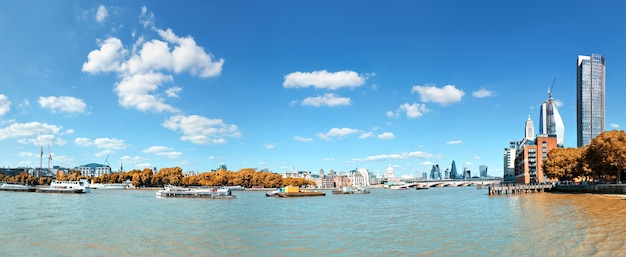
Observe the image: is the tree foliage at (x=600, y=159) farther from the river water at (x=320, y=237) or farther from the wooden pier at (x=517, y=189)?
the river water at (x=320, y=237)

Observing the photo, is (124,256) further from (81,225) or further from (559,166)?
(559,166)

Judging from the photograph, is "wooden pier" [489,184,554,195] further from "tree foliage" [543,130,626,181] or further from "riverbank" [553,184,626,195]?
"tree foliage" [543,130,626,181]

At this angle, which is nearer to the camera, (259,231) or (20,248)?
(20,248)

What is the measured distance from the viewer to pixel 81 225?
144 ft

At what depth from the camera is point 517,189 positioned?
12712cm

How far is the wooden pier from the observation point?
122 metres

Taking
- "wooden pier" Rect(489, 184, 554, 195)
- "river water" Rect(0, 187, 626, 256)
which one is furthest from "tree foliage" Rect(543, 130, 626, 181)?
"river water" Rect(0, 187, 626, 256)

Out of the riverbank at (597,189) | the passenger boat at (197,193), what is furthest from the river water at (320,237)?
the passenger boat at (197,193)

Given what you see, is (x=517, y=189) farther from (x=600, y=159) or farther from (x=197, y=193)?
(x=197, y=193)

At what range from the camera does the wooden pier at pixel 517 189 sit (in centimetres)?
12169

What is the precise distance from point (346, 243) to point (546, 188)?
4803 inches

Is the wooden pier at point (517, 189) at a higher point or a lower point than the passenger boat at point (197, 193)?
higher

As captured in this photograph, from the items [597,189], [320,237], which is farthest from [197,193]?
[597,189]

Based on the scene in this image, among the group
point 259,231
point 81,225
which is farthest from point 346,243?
point 81,225
